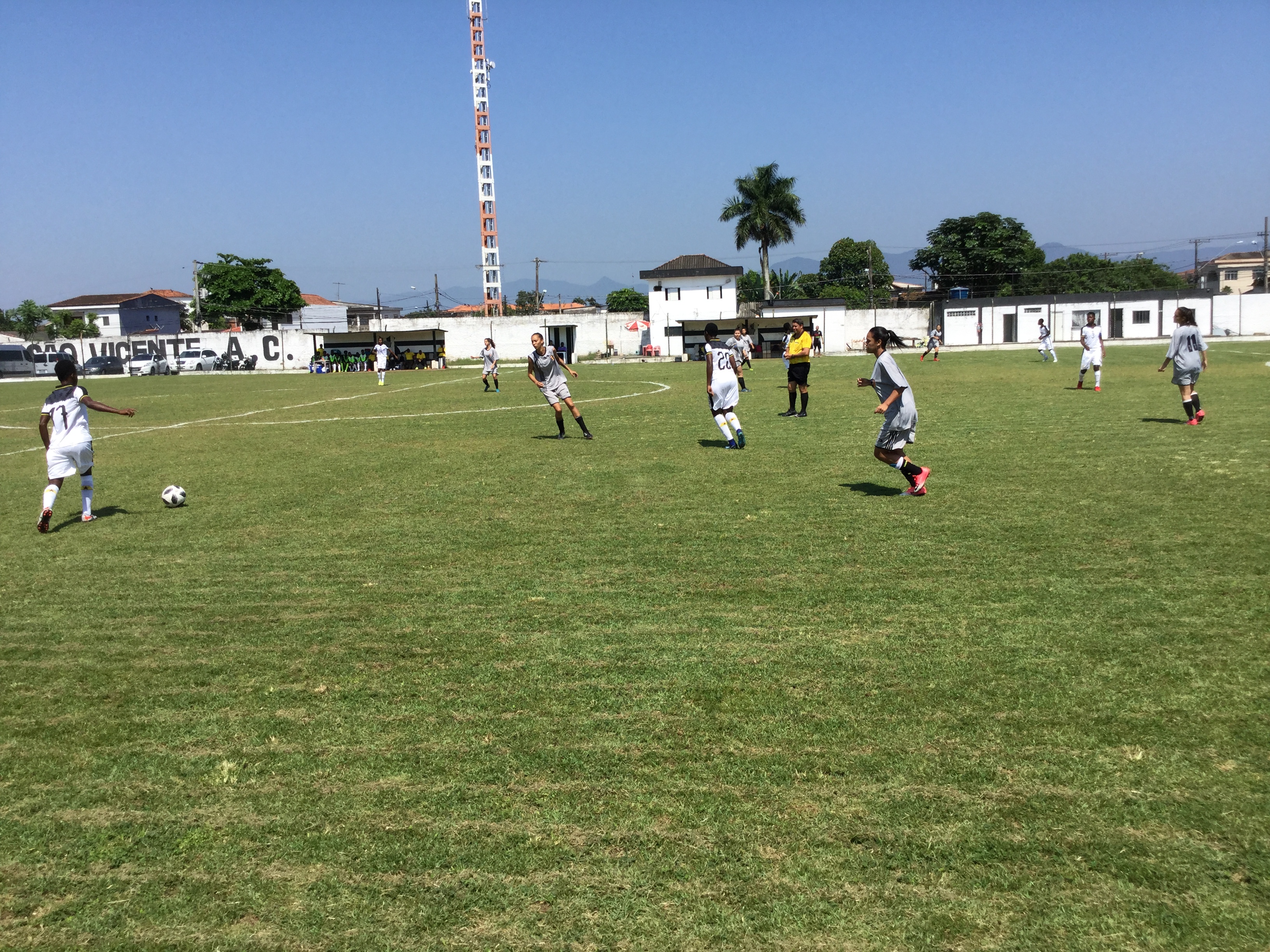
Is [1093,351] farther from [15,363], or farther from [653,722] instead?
[15,363]

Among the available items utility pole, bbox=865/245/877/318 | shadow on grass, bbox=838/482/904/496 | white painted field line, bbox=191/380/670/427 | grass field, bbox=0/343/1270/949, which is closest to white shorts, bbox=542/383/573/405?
white painted field line, bbox=191/380/670/427

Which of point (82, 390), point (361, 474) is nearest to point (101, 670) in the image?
point (82, 390)

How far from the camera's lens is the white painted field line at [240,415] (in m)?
20.7

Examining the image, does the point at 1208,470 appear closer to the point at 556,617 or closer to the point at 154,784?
the point at 556,617

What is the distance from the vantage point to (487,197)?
122m

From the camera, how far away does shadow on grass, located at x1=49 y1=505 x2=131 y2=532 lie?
11164 millimetres

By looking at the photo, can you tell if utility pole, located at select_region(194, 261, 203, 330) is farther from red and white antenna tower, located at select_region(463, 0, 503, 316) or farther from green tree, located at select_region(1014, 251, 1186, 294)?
green tree, located at select_region(1014, 251, 1186, 294)

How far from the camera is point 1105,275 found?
10931cm

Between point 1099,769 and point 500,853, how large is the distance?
2719mm

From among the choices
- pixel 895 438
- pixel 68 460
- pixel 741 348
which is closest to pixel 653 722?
pixel 895 438

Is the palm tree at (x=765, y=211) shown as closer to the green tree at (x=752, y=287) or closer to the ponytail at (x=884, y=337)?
the green tree at (x=752, y=287)

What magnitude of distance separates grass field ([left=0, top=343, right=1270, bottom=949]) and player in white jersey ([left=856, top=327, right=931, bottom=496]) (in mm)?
460

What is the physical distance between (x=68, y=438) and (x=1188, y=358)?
54.9 feet

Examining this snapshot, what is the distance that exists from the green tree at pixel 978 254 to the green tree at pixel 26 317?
112 metres
